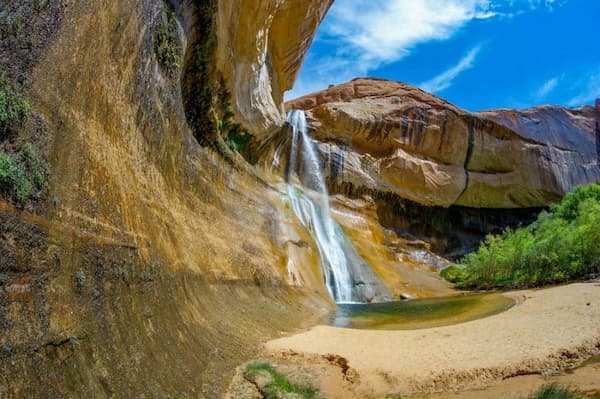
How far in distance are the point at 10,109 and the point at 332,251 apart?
899 inches

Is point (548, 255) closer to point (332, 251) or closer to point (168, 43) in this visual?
point (332, 251)

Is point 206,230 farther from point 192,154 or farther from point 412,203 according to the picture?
point 412,203

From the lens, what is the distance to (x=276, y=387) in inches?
283

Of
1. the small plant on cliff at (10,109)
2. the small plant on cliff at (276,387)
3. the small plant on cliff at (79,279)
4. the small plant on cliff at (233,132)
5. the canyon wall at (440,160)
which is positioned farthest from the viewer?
the canyon wall at (440,160)

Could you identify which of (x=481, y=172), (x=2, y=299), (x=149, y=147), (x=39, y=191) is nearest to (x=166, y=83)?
(x=149, y=147)

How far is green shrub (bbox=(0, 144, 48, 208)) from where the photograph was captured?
4.30 metres

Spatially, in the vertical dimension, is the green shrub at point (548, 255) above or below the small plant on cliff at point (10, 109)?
below

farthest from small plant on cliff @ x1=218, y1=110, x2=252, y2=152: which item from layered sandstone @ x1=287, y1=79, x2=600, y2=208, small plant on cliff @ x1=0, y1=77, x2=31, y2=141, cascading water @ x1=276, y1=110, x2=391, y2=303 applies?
small plant on cliff @ x1=0, y1=77, x2=31, y2=141

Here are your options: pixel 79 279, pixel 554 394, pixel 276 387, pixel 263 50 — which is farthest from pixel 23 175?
pixel 263 50

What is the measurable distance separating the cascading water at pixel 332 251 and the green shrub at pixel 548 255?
8196 mm

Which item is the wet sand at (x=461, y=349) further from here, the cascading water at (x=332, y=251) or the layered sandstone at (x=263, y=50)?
the layered sandstone at (x=263, y=50)

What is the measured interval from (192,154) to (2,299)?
1036 centimetres

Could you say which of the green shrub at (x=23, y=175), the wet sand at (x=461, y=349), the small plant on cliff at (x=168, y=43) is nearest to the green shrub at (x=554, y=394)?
the wet sand at (x=461, y=349)

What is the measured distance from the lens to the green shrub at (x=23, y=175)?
4.30 m
